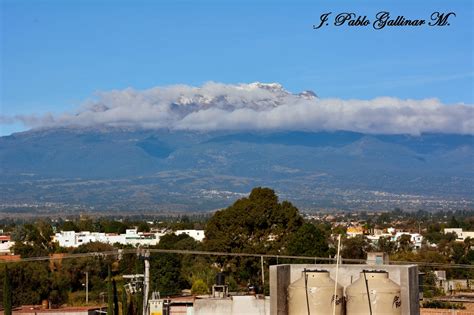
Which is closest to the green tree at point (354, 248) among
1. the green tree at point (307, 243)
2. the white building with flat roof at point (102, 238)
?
the green tree at point (307, 243)

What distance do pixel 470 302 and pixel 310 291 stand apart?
76.3ft

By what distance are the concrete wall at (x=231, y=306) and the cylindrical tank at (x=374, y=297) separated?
839 centimetres

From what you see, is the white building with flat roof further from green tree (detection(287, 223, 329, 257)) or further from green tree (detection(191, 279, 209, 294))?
green tree (detection(287, 223, 329, 257))

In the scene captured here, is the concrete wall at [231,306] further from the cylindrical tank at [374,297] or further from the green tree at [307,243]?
the green tree at [307,243]

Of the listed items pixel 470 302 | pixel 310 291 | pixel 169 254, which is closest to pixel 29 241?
→ pixel 169 254

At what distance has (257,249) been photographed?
196ft

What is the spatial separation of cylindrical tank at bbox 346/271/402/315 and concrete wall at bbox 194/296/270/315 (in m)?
8.39

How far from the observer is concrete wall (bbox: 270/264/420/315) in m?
19.9

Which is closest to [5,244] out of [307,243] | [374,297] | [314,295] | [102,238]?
[102,238]

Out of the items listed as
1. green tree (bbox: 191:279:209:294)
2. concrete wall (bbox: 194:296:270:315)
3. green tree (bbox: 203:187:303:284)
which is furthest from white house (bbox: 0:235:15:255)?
concrete wall (bbox: 194:296:270:315)

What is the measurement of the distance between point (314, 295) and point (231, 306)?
929cm

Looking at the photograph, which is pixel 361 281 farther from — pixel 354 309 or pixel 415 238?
pixel 415 238

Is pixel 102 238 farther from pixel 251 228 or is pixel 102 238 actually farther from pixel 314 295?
pixel 314 295

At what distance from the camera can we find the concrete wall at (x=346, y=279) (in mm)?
19938
